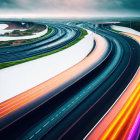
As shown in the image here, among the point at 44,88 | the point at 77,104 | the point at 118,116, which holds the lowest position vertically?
the point at 44,88

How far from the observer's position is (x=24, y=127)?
40.0 ft

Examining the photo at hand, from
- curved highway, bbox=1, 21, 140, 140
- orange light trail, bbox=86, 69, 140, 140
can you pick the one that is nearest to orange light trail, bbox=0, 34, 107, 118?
curved highway, bbox=1, 21, 140, 140

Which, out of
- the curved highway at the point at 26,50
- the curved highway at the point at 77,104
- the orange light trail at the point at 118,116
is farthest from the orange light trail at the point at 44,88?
the orange light trail at the point at 118,116

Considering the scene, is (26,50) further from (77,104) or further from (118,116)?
(118,116)

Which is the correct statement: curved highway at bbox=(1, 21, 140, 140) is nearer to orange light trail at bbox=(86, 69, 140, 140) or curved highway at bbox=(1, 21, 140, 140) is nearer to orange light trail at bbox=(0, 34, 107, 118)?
orange light trail at bbox=(0, 34, 107, 118)

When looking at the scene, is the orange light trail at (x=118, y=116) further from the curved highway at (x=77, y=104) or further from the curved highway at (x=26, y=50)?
the curved highway at (x=26, y=50)

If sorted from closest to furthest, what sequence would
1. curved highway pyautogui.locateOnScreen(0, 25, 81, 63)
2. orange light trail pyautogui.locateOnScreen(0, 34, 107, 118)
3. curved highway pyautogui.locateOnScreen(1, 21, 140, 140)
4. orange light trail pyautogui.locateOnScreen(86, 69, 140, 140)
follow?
orange light trail pyautogui.locateOnScreen(86, 69, 140, 140) < curved highway pyautogui.locateOnScreen(1, 21, 140, 140) < orange light trail pyautogui.locateOnScreen(0, 34, 107, 118) < curved highway pyautogui.locateOnScreen(0, 25, 81, 63)

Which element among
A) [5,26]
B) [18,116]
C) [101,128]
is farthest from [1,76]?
[5,26]

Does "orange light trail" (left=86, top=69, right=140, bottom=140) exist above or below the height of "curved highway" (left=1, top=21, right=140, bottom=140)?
above

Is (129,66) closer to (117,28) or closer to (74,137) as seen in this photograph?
(74,137)

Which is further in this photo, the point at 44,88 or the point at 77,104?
the point at 44,88

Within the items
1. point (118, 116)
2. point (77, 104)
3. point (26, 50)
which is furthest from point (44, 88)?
point (26, 50)

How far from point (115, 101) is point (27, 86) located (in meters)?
12.7

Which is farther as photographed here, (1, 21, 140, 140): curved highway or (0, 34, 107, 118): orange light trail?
(0, 34, 107, 118): orange light trail
